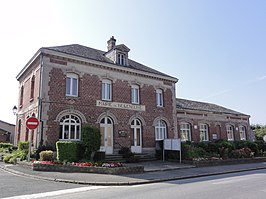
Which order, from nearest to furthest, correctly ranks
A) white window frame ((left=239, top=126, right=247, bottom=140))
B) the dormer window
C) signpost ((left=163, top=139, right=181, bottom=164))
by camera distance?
signpost ((left=163, top=139, right=181, bottom=164)) < the dormer window < white window frame ((left=239, top=126, right=247, bottom=140))

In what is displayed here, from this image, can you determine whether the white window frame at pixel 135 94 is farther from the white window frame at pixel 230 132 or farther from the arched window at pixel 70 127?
the white window frame at pixel 230 132

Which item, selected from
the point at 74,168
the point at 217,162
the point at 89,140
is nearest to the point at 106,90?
the point at 89,140

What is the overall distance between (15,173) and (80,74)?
8297mm

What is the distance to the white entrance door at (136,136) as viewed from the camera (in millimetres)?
19633

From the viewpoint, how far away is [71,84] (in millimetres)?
17391

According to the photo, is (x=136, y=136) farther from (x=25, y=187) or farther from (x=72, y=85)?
(x=25, y=187)

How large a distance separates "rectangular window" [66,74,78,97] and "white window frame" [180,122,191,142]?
41.8 feet

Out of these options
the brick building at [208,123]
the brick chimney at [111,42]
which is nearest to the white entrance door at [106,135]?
the brick chimney at [111,42]

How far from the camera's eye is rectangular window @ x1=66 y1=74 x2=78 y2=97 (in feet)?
56.4

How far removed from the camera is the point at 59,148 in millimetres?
14117

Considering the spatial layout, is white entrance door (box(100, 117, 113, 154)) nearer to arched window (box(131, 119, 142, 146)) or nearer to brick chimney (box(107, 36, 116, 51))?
arched window (box(131, 119, 142, 146))

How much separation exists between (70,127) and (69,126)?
0.11 meters

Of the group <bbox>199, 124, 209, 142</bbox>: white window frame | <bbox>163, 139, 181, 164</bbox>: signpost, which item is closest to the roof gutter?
<bbox>163, 139, 181, 164</bbox>: signpost

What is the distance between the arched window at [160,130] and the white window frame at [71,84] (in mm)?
8343
